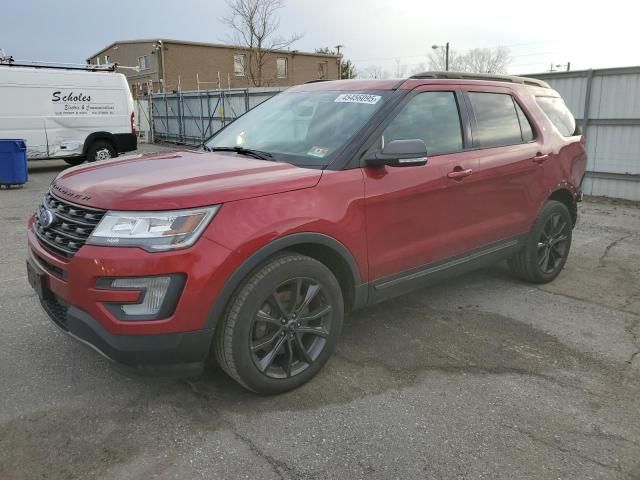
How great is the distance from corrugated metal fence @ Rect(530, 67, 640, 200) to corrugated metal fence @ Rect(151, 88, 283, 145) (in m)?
8.51

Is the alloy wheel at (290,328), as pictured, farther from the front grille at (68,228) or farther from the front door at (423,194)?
the front grille at (68,228)

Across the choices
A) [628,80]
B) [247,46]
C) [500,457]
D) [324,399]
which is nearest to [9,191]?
[324,399]

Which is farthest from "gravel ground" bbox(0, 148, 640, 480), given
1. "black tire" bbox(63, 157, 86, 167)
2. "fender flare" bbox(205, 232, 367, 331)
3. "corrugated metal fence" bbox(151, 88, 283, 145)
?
"corrugated metal fence" bbox(151, 88, 283, 145)

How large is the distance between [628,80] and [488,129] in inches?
278

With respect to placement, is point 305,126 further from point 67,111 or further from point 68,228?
point 67,111

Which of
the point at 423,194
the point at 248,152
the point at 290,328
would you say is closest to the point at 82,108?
the point at 248,152

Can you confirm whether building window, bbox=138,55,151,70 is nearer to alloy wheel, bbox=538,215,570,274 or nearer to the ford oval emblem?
alloy wheel, bbox=538,215,570,274

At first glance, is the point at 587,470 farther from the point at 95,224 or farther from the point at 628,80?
the point at 628,80

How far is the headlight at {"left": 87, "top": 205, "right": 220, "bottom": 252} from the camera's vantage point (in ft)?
8.29

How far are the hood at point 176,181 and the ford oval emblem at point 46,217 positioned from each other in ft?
0.40

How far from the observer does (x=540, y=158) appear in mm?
4668

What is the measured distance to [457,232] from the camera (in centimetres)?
394

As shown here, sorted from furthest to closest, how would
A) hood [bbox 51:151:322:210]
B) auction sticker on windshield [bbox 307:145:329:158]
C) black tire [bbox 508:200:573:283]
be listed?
black tire [bbox 508:200:573:283]
auction sticker on windshield [bbox 307:145:329:158]
hood [bbox 51:151:322:210]

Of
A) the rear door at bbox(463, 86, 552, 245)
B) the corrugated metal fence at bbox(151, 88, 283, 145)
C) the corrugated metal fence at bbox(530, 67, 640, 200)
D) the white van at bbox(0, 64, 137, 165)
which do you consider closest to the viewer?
the rear door at bbox(463, 86, 552, 245)
